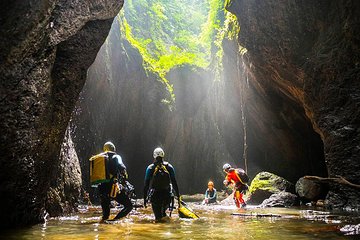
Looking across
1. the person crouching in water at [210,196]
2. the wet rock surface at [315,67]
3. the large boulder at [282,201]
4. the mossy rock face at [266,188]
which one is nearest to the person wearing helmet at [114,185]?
the large boulder at [282,201]

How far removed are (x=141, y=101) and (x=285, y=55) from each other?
13.4 meters

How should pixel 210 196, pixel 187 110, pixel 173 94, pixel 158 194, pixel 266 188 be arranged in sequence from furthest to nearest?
1. pixel 187 110
2. pixel 173 94
3. pixel 210 196
4. pixel 266 188
5. pixel 158 194

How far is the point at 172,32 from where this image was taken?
35.6m

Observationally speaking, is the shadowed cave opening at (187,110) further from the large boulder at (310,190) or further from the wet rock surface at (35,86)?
the wet rock surface at (35,86)

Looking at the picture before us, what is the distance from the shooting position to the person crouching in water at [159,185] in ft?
25.6

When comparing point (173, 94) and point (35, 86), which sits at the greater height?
point (173, 94)

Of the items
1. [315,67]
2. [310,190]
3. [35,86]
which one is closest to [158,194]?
[35,86]

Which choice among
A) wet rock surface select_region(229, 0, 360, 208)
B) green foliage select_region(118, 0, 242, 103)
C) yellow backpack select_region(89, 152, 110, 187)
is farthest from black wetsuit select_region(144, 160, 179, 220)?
green foliage select_region(118, 0, 242, 103)

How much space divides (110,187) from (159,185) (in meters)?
1.04

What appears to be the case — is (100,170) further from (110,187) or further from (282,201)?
(282,201)

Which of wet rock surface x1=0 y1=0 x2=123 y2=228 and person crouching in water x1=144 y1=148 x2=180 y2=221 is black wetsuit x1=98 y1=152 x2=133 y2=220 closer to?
person crouching in water x1=144 y1=148 x2=180 y2=221

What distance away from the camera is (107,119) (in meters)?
22.9

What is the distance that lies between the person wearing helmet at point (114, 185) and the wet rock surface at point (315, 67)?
6770 mm

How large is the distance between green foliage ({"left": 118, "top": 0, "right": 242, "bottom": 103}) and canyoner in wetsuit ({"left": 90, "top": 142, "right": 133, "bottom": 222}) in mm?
16697
